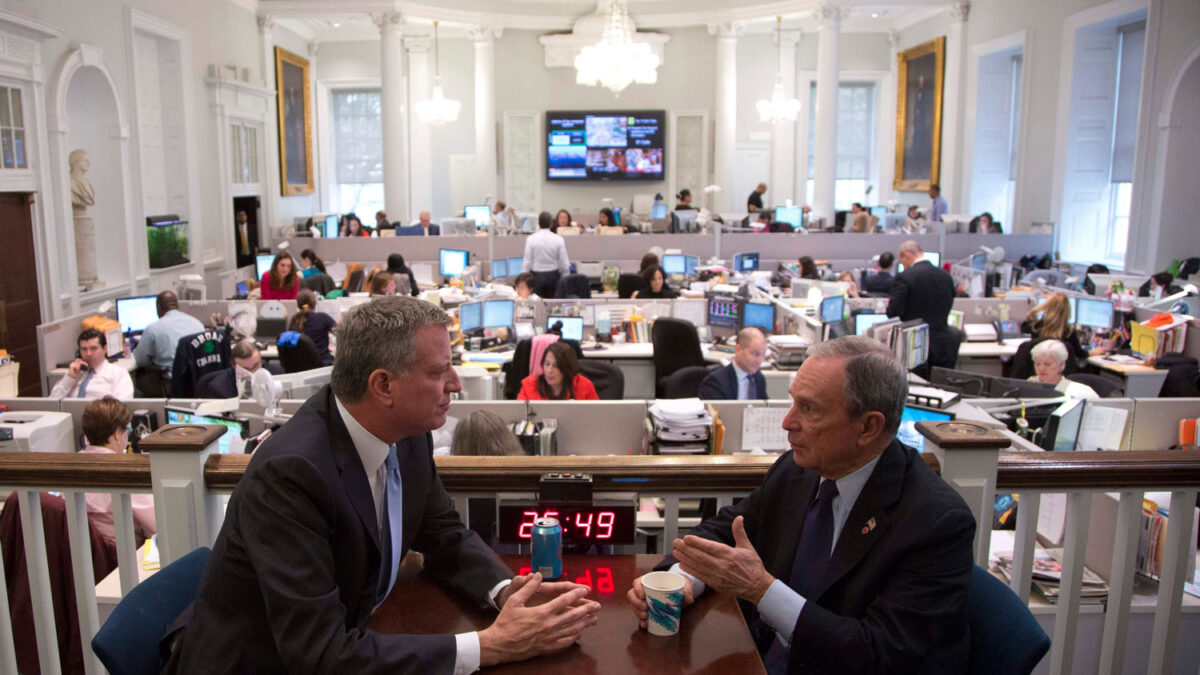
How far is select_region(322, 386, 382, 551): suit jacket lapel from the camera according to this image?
150cm

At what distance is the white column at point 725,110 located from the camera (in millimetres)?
16391

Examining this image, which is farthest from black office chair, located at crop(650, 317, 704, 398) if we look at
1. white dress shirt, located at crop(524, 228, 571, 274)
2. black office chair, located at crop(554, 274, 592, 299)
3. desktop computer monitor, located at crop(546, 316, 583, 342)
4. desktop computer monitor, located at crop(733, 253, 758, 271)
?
desktop computer monitor, located at crop(733, 253, 758, 271)

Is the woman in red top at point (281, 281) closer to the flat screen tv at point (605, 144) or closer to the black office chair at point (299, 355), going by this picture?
the black office chair at point (299, 355)

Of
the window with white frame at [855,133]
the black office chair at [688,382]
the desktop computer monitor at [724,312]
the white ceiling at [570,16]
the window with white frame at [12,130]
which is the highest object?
the white ceiling at [570,16]

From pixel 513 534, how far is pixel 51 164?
873 centimetres

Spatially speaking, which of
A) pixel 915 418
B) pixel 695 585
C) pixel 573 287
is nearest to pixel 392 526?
pixel 695 585

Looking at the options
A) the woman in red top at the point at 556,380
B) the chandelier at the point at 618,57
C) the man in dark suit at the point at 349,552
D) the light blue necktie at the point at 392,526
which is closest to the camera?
the man in dark suit at the point at 349,552

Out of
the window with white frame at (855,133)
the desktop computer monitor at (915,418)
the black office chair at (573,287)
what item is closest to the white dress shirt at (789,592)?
the desktop computer monitor at (915,418)

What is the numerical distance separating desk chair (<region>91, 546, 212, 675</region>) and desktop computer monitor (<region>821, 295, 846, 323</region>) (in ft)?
20.0

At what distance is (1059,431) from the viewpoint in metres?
4.19

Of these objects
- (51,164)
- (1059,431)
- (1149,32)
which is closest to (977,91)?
(1149,32)

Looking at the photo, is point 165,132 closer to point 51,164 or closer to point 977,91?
point 51,164

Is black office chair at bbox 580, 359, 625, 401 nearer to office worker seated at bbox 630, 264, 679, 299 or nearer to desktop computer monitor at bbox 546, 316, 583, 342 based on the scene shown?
desktop computer monitor at bbox 546, 316, 583, 342

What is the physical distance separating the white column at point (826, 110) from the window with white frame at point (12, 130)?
10275 mm
